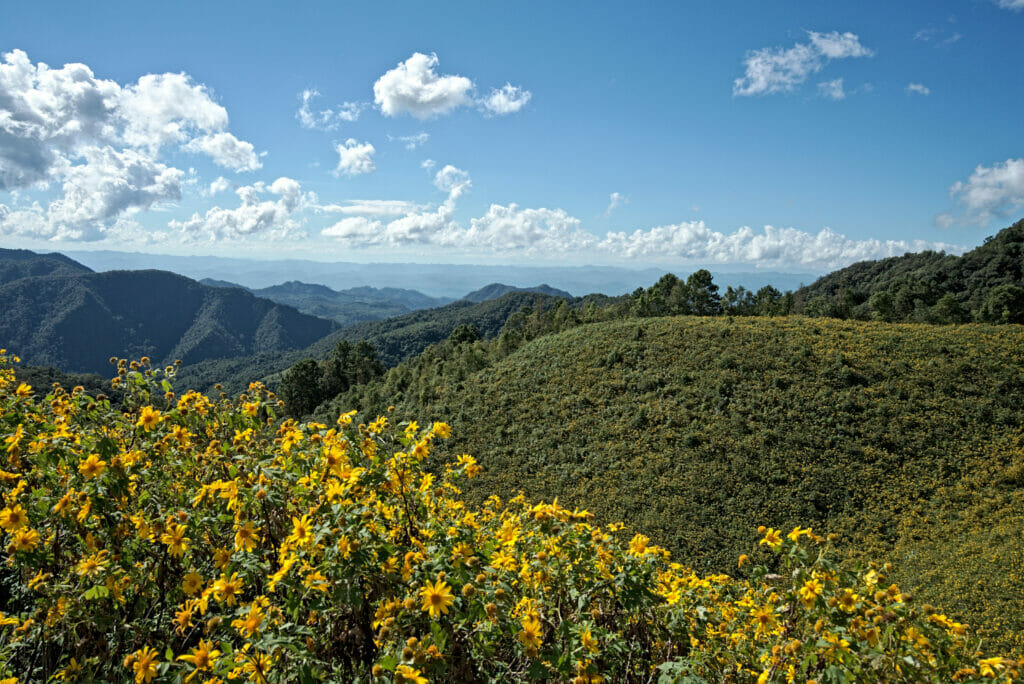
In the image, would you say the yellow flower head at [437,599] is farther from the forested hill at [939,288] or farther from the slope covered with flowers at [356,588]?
the forested hill at [939,288]

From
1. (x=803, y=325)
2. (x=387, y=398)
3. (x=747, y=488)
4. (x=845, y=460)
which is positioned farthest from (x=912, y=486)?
(x=387, y=398)

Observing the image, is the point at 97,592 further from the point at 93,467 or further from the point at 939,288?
the point at 939,288

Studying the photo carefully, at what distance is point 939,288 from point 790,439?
3531 cm

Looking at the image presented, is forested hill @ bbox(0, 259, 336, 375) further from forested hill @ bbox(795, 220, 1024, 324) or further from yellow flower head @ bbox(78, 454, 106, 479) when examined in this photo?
forested hill @ bbox(795, 220, 1024, 324)

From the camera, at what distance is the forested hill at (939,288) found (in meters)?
30.0

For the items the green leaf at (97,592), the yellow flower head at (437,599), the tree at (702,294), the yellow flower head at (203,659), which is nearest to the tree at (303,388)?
the tree at (702,294)

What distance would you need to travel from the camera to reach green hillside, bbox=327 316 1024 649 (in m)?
13.5

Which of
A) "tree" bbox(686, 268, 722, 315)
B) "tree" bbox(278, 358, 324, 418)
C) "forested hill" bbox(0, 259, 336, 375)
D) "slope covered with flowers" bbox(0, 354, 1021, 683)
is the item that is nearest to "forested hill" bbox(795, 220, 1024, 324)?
"tree" bbox(686, 268, 722, 315)

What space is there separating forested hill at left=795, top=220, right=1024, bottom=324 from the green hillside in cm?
964

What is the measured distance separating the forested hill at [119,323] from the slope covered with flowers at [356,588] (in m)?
158

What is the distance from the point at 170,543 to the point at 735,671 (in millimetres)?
2794

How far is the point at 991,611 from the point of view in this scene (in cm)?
966

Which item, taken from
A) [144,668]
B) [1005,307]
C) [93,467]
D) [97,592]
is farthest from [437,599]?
[1005,307]

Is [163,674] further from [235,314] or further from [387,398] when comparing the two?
[235,314]
